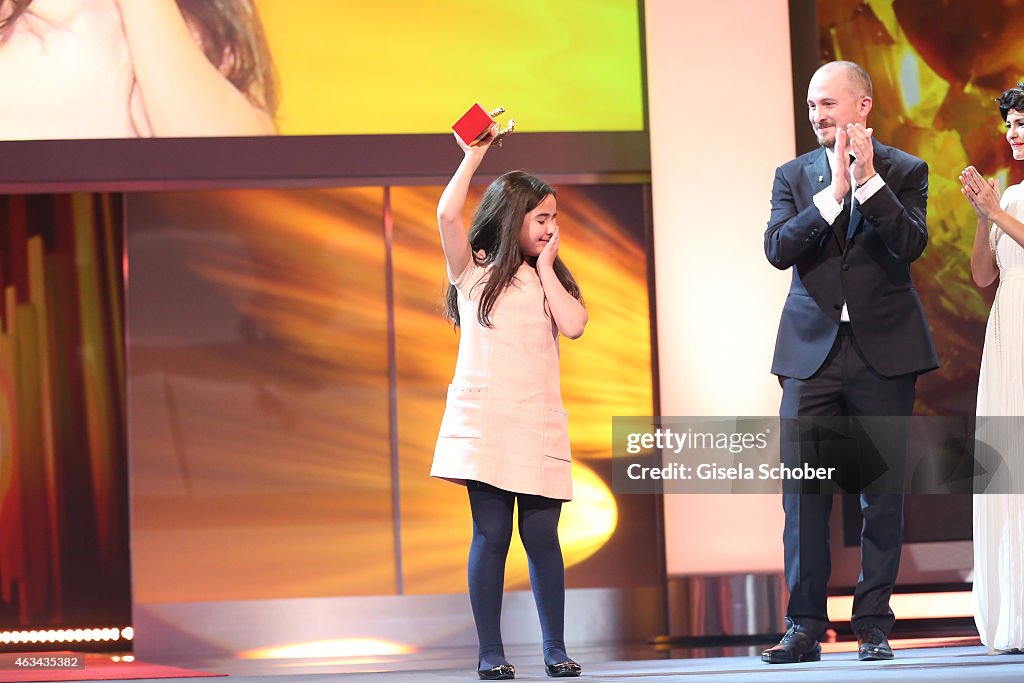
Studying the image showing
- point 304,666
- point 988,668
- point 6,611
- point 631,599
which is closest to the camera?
point 988,668

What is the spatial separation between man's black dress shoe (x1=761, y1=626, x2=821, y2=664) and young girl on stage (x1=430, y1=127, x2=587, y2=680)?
0.67 m

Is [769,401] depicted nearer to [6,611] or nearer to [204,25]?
[204,25]

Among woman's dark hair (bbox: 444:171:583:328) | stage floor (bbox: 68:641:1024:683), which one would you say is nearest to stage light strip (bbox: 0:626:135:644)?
stage floor (bbox: 68:641:1024:683)

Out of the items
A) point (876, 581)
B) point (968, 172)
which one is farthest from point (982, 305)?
point (876, 581)

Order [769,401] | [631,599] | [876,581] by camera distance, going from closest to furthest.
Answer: [876,581], [769,401], [631,599]

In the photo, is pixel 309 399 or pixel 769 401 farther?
pixel 309 399

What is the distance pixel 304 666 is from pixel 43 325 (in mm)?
2102

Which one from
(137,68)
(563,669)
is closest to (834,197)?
(563,669)

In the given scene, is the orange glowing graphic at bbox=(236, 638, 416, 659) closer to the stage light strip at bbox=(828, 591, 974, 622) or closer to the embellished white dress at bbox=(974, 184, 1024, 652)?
Result: the stage light strip at bbox=(828, 591, 974, 622)

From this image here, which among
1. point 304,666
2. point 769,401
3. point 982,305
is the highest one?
point 982,305

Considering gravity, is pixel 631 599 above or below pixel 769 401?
below

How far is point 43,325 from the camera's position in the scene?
204 inches

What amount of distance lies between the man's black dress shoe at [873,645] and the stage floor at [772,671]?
0.03 meters

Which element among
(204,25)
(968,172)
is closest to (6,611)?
(204,25)
